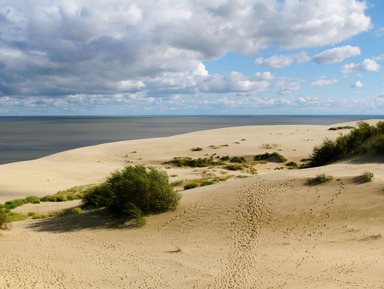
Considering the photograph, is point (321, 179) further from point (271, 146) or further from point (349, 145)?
point (271, 146)

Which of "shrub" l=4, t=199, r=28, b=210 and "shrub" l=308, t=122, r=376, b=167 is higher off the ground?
"shrub" l=308, t=122, r=376, b=167

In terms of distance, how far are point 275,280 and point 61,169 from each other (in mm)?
24611

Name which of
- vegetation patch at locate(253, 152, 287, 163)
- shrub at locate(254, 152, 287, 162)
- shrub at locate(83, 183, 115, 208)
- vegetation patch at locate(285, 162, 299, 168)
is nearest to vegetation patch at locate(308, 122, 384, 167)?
vegetation patch at locate(285, 162, 299, 168)

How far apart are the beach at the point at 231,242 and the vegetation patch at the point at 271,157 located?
14.3 metres

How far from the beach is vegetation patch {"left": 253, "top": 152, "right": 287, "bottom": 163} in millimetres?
14321

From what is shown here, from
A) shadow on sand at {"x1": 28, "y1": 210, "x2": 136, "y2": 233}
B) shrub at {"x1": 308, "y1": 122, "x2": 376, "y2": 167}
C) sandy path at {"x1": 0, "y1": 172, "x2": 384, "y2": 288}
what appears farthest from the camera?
shrub at {"x1": 308, "y1": 122, "x2": 376, "y2": 167}

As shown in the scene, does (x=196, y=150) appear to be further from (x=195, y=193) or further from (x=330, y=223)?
(x=330, y=223)

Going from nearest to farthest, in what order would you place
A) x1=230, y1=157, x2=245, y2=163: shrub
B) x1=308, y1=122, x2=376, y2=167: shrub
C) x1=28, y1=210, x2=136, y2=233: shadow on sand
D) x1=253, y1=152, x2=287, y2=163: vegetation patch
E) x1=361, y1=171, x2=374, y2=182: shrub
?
x1=28, y1=210, x2=136, y2=233: shadow on sand < x1=361, y1=171, x2=374, y2=182: shrub < x1=308, y1=122, x2=376, y2=167: shrub < x1=253, y1=152, x2=287, y2=163: vegetation patch < x1=230, y1=157, x2=245, y2=163: shrub

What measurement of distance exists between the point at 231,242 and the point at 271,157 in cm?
2234

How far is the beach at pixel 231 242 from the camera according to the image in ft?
25.1

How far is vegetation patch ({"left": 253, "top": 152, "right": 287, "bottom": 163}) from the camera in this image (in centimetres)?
3014

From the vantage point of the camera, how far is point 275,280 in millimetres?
7484

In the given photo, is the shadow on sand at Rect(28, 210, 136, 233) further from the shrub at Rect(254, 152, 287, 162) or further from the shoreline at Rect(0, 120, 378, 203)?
the shrub at Rect(254, 152, 287, 162)

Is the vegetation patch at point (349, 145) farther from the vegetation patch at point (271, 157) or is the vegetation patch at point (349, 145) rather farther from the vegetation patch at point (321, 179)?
the vegetation patch at point (271, 157)
